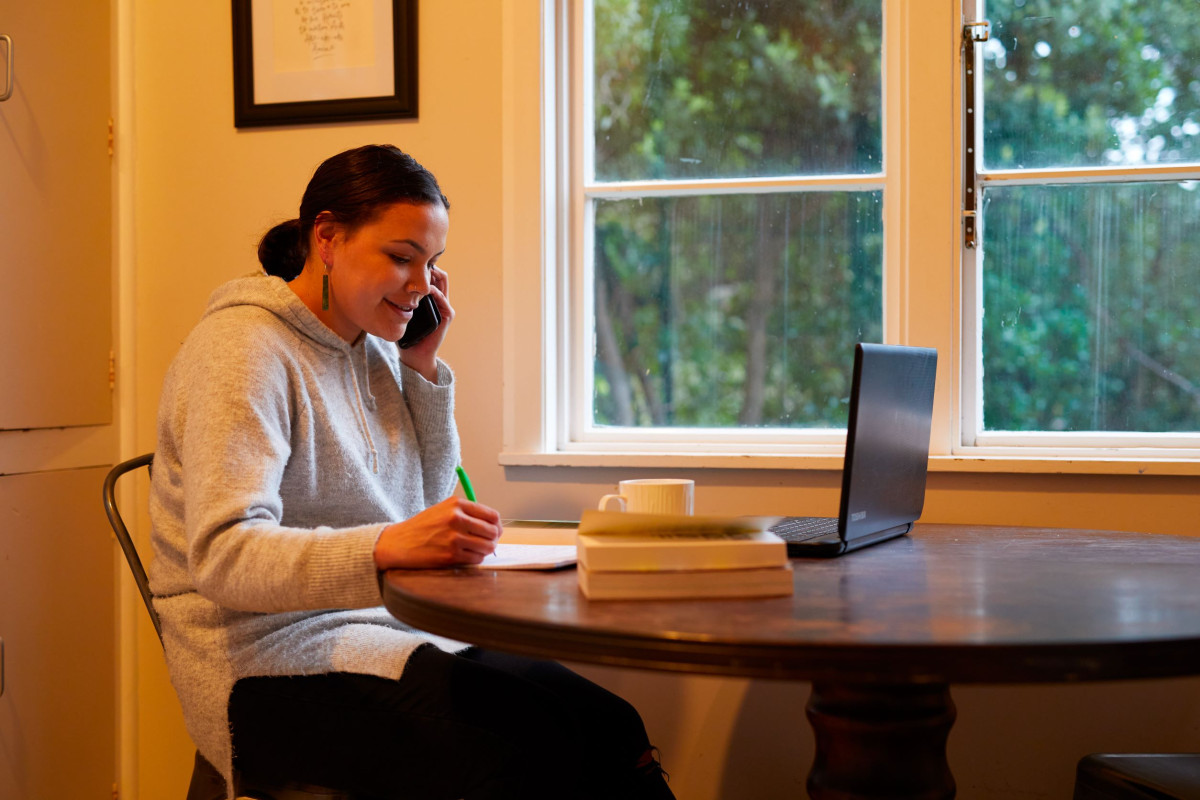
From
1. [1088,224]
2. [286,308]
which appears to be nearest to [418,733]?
[286,308]

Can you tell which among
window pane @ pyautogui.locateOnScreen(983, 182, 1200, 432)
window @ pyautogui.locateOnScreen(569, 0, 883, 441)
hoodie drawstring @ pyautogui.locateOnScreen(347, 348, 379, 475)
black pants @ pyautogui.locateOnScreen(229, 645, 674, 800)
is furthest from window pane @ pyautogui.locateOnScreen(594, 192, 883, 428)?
black pants @ pyautogui.locateOnScreen(229, 645, 674, 800)

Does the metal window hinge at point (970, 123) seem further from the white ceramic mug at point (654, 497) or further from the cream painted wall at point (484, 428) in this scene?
the white ceramic mug at point (654, 497)

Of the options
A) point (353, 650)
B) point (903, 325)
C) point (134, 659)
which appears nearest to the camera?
point (353, 650)

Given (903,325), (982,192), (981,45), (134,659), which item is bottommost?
(134,659)

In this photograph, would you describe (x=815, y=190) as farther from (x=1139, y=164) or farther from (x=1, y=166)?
(x=1, y=166)

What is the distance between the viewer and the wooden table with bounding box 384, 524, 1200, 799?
31.6 inches

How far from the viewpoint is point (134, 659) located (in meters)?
2.38

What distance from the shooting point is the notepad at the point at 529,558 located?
120cm

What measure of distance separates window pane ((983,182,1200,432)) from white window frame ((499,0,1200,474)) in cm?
6

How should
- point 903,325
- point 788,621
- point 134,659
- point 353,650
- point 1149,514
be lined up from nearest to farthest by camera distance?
point 788,621
point 353,650
point 1149,514
point 903,325
point 134,659

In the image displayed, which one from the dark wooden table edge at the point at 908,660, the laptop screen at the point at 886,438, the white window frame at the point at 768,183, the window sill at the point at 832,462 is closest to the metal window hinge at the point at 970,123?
the white window frame at the point at 768,183

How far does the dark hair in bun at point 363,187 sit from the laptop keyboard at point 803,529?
76 centimetres

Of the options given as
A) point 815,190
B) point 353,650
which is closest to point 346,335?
point 353,650

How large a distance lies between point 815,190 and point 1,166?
1.67m
